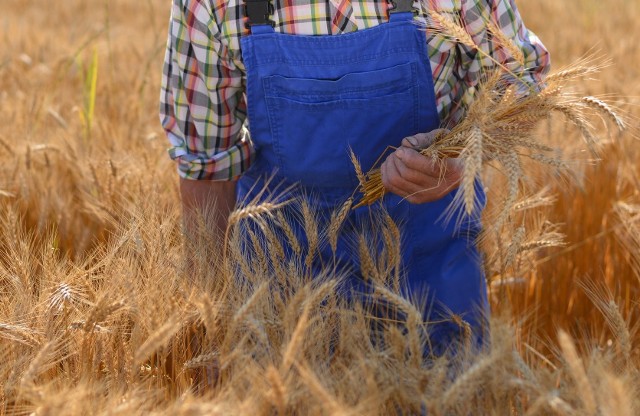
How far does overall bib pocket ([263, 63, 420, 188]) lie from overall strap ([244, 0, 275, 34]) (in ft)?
0.30

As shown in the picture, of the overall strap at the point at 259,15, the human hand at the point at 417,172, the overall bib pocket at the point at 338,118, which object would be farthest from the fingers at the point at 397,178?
the overall strap at the point at 259,15

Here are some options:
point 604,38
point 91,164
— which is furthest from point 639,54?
point 91,164

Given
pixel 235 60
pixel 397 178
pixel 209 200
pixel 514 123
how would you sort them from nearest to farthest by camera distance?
pixel 514 123
pixel 397 178
pixel 235 60
pixel 209 200

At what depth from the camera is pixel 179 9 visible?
5.00ft

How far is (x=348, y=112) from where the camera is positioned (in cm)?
150

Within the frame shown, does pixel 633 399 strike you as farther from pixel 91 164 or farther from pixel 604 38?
pixel 604 38

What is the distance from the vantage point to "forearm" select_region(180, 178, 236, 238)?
1.64m

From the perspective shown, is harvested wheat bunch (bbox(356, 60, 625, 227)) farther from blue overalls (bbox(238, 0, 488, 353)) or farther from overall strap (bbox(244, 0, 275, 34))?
overall strap (bbox(244, 0, 275, 34))

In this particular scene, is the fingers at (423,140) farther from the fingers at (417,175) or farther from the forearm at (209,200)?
the forearm at (209,200)

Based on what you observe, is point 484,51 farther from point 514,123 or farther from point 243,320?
point 243,320

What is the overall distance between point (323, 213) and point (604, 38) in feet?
9.90

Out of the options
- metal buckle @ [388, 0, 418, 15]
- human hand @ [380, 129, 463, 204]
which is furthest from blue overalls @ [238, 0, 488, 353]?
human hand @ [380, 129, 463, 204]

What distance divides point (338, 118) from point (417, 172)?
21 cm

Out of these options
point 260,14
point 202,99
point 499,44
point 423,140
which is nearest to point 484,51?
point 499,44
